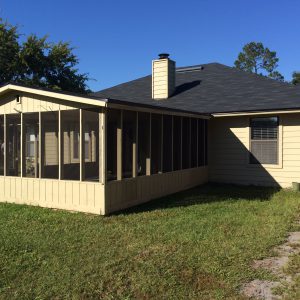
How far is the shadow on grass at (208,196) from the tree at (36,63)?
17.4 meters

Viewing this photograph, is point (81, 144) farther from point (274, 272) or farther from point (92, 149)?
Answer: point (274, 272)

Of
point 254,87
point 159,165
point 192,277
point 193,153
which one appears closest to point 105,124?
point 159,165

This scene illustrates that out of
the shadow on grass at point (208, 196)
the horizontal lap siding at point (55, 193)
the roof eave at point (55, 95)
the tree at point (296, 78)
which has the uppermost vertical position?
A: the tree at point (296, 78)

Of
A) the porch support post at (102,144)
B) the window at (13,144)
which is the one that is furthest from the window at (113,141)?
the window at (13,144)

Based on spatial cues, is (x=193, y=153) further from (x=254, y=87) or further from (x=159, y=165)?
(x=254, y=87)

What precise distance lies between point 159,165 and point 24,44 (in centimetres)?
2058

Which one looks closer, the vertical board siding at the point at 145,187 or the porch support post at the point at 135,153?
the vertical board siding at the point at 145,187

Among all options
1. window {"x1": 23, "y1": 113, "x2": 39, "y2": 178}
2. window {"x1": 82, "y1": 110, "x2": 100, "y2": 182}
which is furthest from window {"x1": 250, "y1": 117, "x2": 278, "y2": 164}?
window {"x1": 23, "y1": 113, "x2": 39, "y2": 178}

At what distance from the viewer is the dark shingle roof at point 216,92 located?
12.4 m

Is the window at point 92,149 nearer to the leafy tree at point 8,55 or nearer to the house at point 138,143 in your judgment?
the house at point 138,143

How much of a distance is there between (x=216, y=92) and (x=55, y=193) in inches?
314

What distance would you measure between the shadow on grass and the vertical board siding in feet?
0.54

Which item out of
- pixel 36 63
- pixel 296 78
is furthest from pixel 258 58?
pixel 36 63

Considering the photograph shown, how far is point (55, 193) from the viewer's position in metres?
8.88
